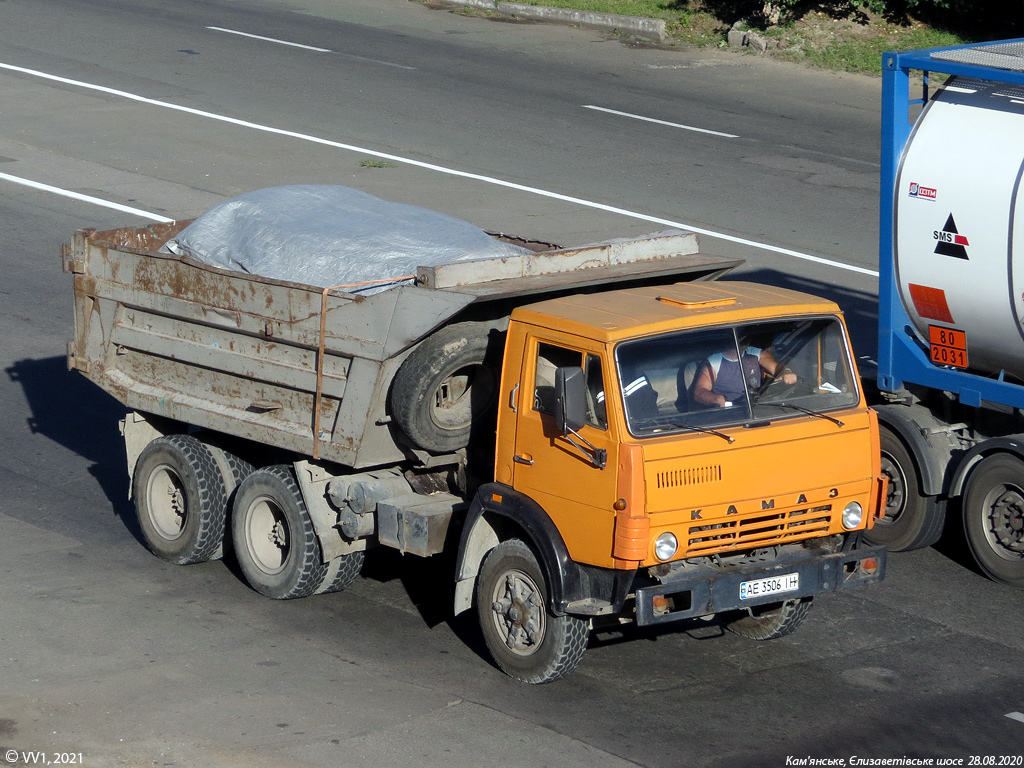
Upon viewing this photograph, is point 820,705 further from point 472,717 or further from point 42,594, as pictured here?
point 42,594

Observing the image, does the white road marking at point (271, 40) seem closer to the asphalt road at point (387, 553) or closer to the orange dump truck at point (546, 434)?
the asphalt road at point (387, 553)

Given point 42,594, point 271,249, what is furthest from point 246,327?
point 42,594

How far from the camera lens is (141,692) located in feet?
25.0

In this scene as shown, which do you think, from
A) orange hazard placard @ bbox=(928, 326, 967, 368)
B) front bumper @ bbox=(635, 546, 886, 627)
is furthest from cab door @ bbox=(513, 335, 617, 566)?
orange hazard placard @ bbox=(928, 326, 967, 368)

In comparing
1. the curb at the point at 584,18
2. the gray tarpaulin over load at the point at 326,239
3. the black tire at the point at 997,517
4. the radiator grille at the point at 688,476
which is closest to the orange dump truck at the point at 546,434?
the radiator grille at the point at 688,476

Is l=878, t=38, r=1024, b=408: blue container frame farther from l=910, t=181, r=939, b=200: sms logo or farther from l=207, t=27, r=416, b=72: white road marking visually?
l=207, t=27, r=416, b=72: white road marking

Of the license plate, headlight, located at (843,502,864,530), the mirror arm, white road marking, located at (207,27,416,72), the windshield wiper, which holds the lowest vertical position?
the license plate

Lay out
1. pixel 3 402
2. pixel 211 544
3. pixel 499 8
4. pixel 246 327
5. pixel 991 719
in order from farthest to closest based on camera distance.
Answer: pixel 499 8 → pixel 3 402 → pixel 211 544 → pixel 246 327 → pixel 991 719

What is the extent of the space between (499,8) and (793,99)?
9521mm

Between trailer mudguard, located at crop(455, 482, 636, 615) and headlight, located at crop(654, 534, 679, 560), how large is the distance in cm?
17

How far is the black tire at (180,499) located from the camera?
9.49 metres

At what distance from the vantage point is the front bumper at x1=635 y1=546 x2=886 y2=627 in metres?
7.18

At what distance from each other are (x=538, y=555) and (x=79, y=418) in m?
6.40

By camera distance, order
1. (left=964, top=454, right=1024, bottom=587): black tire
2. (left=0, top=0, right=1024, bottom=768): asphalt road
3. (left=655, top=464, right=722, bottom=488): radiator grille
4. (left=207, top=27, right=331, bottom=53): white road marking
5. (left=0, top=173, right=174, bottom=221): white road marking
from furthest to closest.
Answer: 1. (left=207, top=27, right=331, bottom=53): white road marking
2. (left=0, top=173, right=174, bottom=221): white road marking
3. (left=964, top=454, right=1024, bottom=587): black tire
4. (left=0, top=0, right=1024, bottom=768): asphalt road
5. (left=655, top=464, right=722, bottom=488): radiator grille
